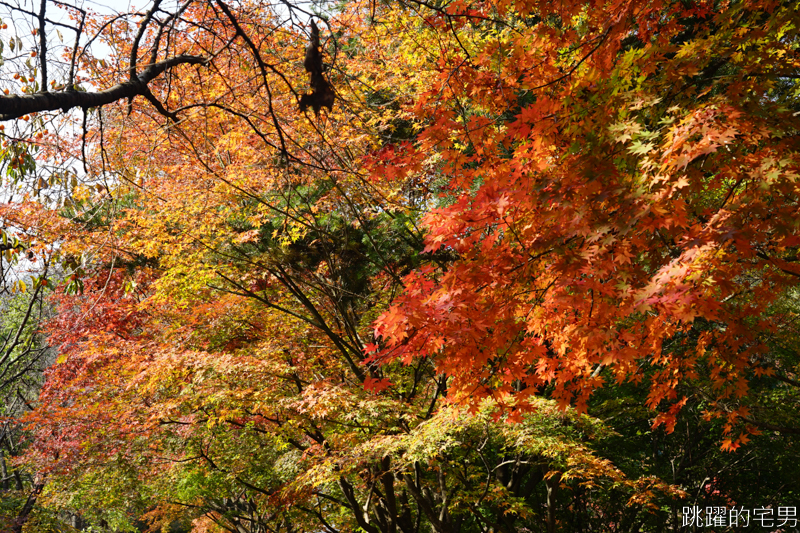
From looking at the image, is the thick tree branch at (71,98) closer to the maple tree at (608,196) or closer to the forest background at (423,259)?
the forest background at (423,259)

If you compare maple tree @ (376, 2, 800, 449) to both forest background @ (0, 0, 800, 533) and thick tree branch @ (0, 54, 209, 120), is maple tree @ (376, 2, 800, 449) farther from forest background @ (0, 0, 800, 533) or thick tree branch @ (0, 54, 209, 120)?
thick tree branch @ (0, 54, 209, 120)

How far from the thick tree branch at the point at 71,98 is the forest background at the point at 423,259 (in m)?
0.01

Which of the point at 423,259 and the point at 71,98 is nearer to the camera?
the point at 71,98

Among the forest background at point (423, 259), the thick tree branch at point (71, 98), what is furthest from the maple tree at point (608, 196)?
the thick tree branch at point (71, 98)

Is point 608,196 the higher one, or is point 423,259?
point 423,259

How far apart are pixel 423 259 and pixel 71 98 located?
6.37 m

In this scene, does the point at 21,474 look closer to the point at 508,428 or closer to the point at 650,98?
the point at 508,428

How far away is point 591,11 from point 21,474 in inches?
692

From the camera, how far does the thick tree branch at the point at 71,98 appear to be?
210 cm

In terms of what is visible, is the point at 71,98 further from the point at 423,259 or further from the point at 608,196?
the point at 423,259

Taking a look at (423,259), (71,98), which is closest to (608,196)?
(71,98)

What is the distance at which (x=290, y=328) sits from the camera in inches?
338

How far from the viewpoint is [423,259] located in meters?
8.38

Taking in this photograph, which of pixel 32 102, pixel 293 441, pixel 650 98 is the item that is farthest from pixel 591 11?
pixel 293 441
